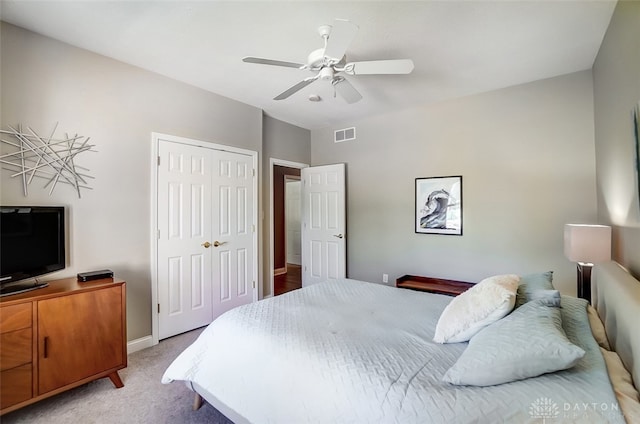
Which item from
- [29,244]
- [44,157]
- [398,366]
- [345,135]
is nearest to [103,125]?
[44,157]

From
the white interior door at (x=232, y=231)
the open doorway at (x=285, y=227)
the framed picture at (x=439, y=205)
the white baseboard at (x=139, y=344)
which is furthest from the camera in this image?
the open doorway at (x=285, y=227)

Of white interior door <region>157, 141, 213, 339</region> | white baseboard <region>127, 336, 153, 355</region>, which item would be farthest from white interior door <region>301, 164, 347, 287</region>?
white baseboard <region>127, 336, 153, 355</region>

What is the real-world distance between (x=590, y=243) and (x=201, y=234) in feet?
11.4

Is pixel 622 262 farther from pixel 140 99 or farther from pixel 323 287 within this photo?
pixel 140 99

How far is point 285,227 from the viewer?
21.4 feet

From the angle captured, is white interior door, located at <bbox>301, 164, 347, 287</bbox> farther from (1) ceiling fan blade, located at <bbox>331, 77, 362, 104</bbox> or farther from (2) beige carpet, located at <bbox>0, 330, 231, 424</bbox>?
(2) beige carpet, located at <bbox>0, 330, 231, 424</bbox>

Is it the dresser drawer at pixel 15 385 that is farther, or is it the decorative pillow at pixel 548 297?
the dresser drawer at pixel 15 385

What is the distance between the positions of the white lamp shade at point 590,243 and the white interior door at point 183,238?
337 centimetres

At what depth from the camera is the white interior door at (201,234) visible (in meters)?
2.96

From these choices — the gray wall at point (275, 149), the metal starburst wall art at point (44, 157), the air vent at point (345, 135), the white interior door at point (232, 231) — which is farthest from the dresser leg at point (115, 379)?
the air vent at point (345, 135)

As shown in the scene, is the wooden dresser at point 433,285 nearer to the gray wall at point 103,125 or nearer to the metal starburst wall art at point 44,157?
the gray wall at point 103,125

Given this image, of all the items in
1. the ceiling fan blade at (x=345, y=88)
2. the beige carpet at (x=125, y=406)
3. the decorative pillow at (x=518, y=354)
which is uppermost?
the ceiling fan blade at (x=345, y=88)

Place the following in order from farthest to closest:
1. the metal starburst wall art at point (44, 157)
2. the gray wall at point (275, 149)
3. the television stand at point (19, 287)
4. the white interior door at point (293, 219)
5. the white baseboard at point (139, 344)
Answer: the white interior door at point (293, 219)
the gray wall at point (275, 149)
the white baseboard at point (139, 344)
the metal starburst wall art at point (44, 157)
the television stand at point (19, 287)

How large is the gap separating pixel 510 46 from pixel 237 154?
116 inches
